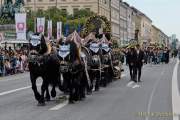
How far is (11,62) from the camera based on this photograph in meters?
35.9

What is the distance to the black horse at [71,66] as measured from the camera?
51.0 ft

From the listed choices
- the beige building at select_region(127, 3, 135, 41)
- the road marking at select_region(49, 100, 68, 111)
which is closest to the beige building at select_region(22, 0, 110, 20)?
the beige building at select_region(127, 3, 135, 41)

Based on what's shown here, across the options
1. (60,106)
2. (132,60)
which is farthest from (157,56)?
(60,106)

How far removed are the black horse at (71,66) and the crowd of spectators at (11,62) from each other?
60.1ft

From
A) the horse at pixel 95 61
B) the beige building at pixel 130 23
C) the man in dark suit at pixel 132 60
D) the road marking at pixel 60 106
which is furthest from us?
the beige building at pixel 130 23

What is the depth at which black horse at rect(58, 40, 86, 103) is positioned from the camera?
1555cm

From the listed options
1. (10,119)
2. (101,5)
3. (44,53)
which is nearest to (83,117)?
(10,119)

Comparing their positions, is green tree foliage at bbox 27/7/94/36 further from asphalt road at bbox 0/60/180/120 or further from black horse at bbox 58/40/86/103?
black horse at bbox 58/40/86/103

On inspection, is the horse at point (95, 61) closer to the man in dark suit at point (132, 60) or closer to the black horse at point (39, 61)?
the black horse at point (39, 61)

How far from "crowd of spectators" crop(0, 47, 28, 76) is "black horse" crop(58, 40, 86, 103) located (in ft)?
60.1

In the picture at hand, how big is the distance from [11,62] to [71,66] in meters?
20.8

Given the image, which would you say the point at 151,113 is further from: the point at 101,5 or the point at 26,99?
the point at 101,5

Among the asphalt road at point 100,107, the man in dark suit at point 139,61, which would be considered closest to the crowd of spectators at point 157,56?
the man in dark suit at point 139,61

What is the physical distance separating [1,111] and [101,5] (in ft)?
391
